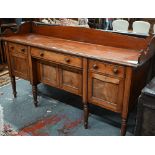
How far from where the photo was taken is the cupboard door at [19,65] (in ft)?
8.19

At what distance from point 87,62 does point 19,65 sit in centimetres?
103

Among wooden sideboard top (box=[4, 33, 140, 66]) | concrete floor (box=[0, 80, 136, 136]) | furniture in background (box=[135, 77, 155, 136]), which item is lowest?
concrete floor (box=[0, 80, 136, 136])

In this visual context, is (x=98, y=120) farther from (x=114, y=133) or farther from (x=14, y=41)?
(x=14, y=41)

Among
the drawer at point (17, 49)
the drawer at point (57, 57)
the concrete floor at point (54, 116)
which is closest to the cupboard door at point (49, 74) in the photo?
the drawer at point (57, 57)

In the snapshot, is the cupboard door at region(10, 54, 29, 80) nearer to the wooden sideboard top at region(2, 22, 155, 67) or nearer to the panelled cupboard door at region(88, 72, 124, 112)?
the wooden sideboard top at region(2, 22, 155, 67)

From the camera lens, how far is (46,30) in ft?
8.73

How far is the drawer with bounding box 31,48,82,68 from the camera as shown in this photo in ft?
6.53

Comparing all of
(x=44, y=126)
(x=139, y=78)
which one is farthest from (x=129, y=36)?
(x=44, y=126)

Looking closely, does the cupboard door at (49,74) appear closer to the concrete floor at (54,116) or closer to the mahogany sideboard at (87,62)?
the mahogany sideboard at (87,62)

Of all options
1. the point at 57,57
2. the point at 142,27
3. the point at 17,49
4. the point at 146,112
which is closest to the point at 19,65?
the point at 17,49

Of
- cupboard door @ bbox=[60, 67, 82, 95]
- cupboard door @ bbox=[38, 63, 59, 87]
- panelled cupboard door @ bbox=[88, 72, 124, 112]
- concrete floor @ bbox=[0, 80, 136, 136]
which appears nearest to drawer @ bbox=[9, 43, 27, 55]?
cupboard door @ bbox=[38, 63, 59, 87]

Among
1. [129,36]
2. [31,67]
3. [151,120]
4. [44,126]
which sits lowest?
[44,126]

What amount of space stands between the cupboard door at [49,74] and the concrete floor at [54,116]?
1.38 ft

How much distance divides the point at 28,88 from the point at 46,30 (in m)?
0.97
